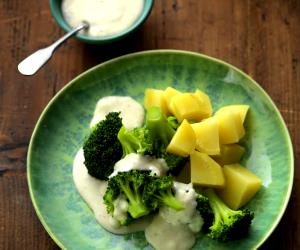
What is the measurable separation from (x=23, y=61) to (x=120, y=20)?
499mm

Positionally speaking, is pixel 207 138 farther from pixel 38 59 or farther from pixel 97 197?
pixel 38 59

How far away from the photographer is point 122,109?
100 inches

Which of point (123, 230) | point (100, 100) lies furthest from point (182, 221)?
point (100, 100)

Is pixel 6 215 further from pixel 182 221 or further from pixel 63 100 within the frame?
pixel 182 221

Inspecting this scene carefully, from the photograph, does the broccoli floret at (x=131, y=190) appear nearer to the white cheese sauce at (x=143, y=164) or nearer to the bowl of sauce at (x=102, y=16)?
the white cheese sauce at (x=143, y=164)

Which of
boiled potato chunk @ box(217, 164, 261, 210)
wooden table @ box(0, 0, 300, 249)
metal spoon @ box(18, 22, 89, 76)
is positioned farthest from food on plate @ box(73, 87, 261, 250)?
metal spoon @ box(18, 22, 89, 76)

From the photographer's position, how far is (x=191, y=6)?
113 inches

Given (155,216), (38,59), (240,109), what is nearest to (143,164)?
(155,216)

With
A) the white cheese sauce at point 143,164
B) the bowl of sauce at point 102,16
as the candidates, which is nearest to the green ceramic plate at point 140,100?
the bowl of sauce at point 102,16

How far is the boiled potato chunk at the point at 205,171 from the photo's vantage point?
2.24 m

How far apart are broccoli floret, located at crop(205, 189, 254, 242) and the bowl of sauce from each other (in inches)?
37.4

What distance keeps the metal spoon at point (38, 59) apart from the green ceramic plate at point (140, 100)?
0.16 m

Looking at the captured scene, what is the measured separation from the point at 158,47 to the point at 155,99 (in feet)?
1.37

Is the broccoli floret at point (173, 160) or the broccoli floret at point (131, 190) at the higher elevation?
the broccoli floret at point (173, 160)
